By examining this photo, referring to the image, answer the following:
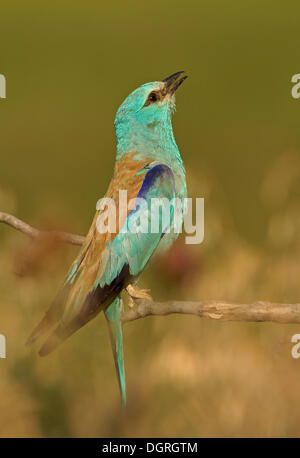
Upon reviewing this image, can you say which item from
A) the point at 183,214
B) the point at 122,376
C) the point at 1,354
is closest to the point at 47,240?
the point at 1,354

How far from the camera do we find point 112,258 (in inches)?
73.5

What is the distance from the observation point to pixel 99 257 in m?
1.85

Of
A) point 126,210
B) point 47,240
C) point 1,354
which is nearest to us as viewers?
point 1,354

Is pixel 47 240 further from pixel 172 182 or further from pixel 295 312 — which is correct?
pixel 172 182

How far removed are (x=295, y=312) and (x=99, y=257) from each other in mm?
738

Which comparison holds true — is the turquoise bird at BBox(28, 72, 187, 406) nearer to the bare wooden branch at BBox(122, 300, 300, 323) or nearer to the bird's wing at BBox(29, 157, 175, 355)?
the bird's wing at BBox(29, 157, 175, 355)
